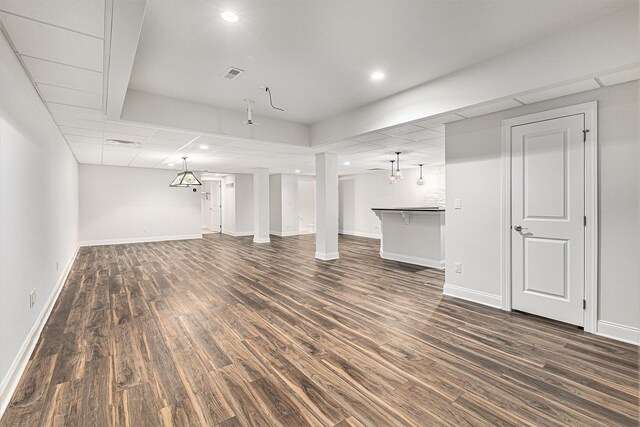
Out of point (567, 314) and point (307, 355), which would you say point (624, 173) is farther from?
point (307, 355)

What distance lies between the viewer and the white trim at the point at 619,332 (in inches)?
100.0

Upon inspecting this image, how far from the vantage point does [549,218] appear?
308 cm

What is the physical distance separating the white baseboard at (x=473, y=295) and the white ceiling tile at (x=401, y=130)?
2.29 meters

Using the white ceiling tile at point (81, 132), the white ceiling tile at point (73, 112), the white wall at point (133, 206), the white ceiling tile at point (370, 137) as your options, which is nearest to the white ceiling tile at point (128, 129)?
the white ceiling tile at point (73, 112)

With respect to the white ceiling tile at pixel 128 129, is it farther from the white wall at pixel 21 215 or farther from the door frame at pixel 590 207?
the door frame at pixel 590 207

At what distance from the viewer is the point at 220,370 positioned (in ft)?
7.09

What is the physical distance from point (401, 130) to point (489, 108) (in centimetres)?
134

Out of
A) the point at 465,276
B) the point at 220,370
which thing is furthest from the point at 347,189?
the point at 220,370

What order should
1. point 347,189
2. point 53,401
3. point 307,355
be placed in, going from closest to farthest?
point 53,401 → point 307,355 → point 347,189

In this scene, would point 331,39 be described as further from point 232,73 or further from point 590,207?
point 590,207

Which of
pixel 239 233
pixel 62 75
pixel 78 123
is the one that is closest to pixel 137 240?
pixel 239 233

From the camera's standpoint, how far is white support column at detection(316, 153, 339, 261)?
6.19 meters

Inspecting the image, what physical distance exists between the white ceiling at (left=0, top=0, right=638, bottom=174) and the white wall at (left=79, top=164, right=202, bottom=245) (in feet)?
17.1

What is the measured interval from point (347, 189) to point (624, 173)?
926 cm
